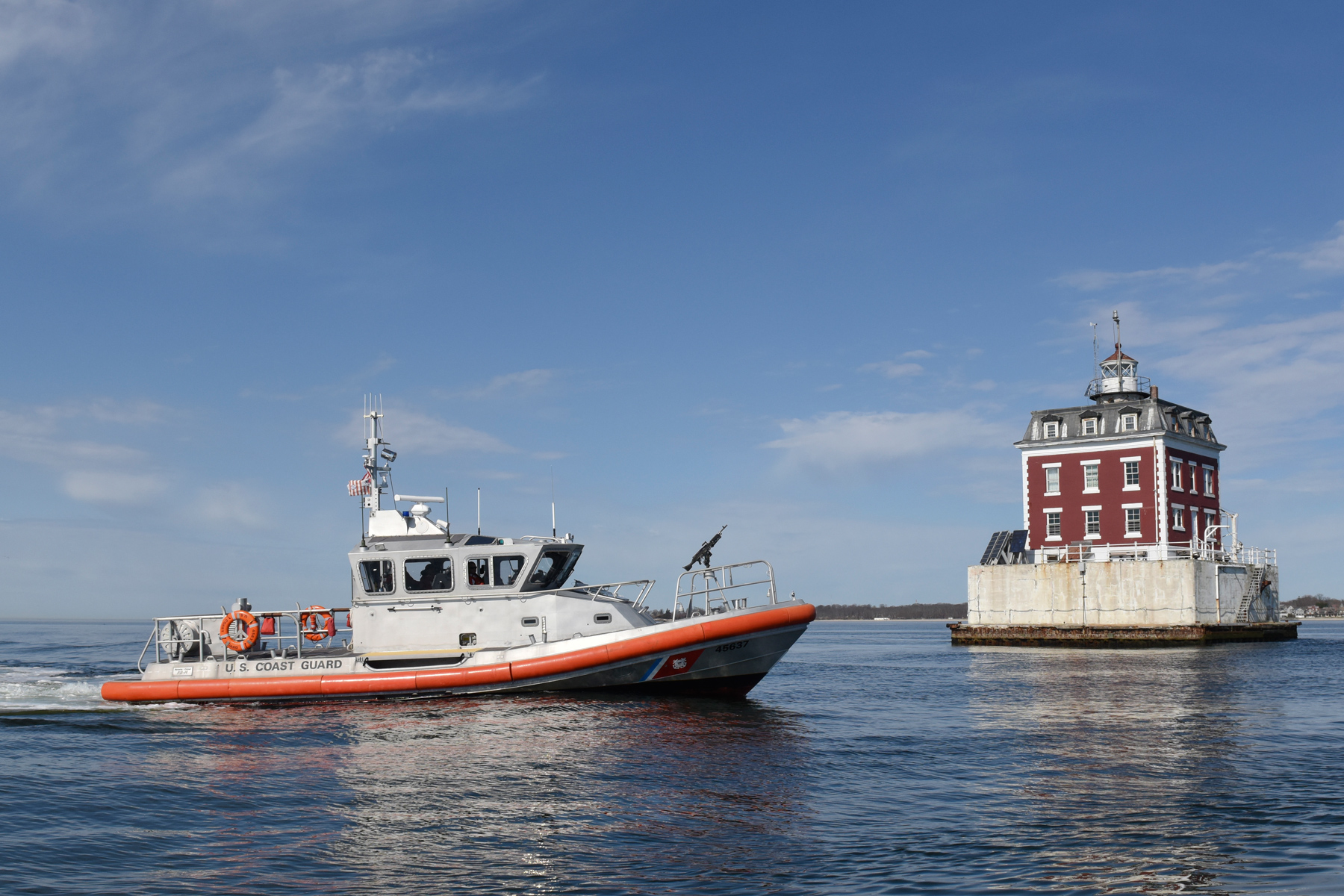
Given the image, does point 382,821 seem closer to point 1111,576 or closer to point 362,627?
point 362,627

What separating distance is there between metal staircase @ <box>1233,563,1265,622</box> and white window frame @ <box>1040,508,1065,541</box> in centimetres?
874

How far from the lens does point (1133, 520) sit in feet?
173

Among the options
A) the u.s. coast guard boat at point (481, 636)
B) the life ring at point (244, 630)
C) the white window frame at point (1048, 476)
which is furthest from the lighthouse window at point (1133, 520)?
the life ring at point (244, 630)

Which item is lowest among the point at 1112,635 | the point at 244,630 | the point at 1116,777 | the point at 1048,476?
the point at 1112,635

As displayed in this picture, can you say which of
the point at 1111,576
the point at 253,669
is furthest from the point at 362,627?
the point at 1111,576

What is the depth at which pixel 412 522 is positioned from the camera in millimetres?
23750

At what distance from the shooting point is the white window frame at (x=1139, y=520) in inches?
2073

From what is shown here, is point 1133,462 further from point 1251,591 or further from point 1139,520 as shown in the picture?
point 1251,591

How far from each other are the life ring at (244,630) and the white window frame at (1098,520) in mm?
42107

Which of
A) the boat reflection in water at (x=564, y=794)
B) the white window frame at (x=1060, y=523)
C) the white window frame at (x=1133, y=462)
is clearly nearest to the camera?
the boat reflection in water at (x=564, y=794)

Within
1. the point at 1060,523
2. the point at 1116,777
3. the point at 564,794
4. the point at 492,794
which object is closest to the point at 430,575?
the point at 492,794

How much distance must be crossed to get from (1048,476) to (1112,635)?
9462 millimetres

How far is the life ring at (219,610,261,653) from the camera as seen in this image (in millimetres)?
23594

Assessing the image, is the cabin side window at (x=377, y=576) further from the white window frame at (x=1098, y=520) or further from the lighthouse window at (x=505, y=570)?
the white window frame at (x=1098, y=520)
